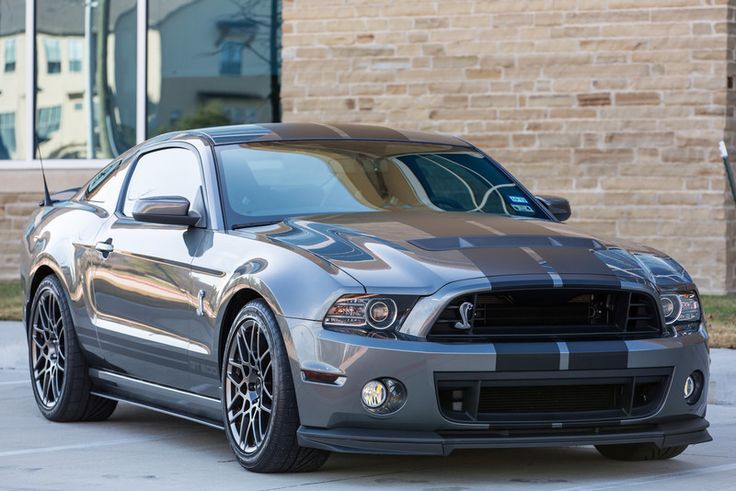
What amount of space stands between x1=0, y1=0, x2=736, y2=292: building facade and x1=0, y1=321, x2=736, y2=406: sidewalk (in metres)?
4.49

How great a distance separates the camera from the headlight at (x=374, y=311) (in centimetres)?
599

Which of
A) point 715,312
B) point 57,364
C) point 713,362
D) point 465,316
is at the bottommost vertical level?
point 715,312

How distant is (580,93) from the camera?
48.7ft

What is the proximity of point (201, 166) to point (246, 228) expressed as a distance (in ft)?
2.07

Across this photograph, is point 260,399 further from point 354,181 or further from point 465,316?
point 354,181

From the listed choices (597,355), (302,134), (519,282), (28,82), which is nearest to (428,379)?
(519,282)

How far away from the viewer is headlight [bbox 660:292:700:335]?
20.9ft

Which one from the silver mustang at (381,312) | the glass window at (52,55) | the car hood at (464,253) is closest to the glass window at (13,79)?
the glass window at (52,55)

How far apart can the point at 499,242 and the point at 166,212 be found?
157 centimetres

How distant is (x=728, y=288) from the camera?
14.5 meters

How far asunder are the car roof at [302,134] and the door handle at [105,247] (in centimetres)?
63

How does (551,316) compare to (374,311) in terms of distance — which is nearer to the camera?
(374,311)

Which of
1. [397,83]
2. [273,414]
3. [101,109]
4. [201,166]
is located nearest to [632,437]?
[273,414]

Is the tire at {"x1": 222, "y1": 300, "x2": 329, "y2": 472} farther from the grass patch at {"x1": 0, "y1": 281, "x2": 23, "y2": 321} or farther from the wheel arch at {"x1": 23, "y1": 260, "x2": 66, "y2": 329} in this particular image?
the grass patch at {"x1": 0, "y1": 281, "x2": 23, "y2": 321}
